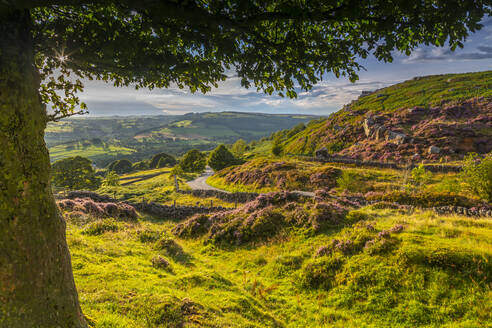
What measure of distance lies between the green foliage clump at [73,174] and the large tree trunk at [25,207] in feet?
194

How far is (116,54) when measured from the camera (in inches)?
199

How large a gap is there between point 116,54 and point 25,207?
3.85 meters

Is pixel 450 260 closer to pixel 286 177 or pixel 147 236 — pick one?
pixel 147 236

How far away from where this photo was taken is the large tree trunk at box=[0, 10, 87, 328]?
2984mm

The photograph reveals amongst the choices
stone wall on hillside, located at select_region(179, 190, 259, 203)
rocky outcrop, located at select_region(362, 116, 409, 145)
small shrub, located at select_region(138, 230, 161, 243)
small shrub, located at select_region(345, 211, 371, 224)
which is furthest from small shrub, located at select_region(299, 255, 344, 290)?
rocky outcrop, located at select_region(362, 116, 409, 145)

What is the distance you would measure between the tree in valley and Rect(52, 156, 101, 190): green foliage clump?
57.5 m

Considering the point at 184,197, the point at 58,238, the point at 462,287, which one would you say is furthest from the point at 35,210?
the point at 184,197

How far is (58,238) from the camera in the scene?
375cm

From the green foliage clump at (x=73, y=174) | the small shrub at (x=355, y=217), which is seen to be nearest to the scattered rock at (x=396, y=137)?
the small shrub at (x=355, y=217)

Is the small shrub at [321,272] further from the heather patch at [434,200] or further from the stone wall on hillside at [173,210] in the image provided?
the stone wall on hillside at [173,210]

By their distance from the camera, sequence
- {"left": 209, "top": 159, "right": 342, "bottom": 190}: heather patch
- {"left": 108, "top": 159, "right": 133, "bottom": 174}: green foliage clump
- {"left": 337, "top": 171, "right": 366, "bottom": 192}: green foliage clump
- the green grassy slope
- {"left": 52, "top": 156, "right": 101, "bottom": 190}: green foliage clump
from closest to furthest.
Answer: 1. the green grassy slope
2. {"left": 337, "top": 171, "right": 366, "bottom": 192}: green foliage clump
3. {"left": 209, "top": 159, "right": 342, "bottom": 190}: heather patch
4. {"left": 52, "top": 156, "right": 101, "bottom": 190}: green foliage clump
5. {"left": 108, "top": 159, "right": 133, "bottom": 174}: green foliage clump

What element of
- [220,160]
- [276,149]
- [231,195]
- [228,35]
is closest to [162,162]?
[220,160]

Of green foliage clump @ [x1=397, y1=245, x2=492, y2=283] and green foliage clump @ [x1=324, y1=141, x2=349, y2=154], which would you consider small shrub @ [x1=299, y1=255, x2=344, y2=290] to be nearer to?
green foliage clump @ [x1=397, y1=245, x2=492, y2=283]

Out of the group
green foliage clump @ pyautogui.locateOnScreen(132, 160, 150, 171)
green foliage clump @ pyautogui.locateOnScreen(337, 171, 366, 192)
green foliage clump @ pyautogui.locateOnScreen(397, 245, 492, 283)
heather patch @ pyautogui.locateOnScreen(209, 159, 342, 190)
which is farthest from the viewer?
green foliage clump @ pyautogui.locateOnScreen(132, 160, 150, 171)
